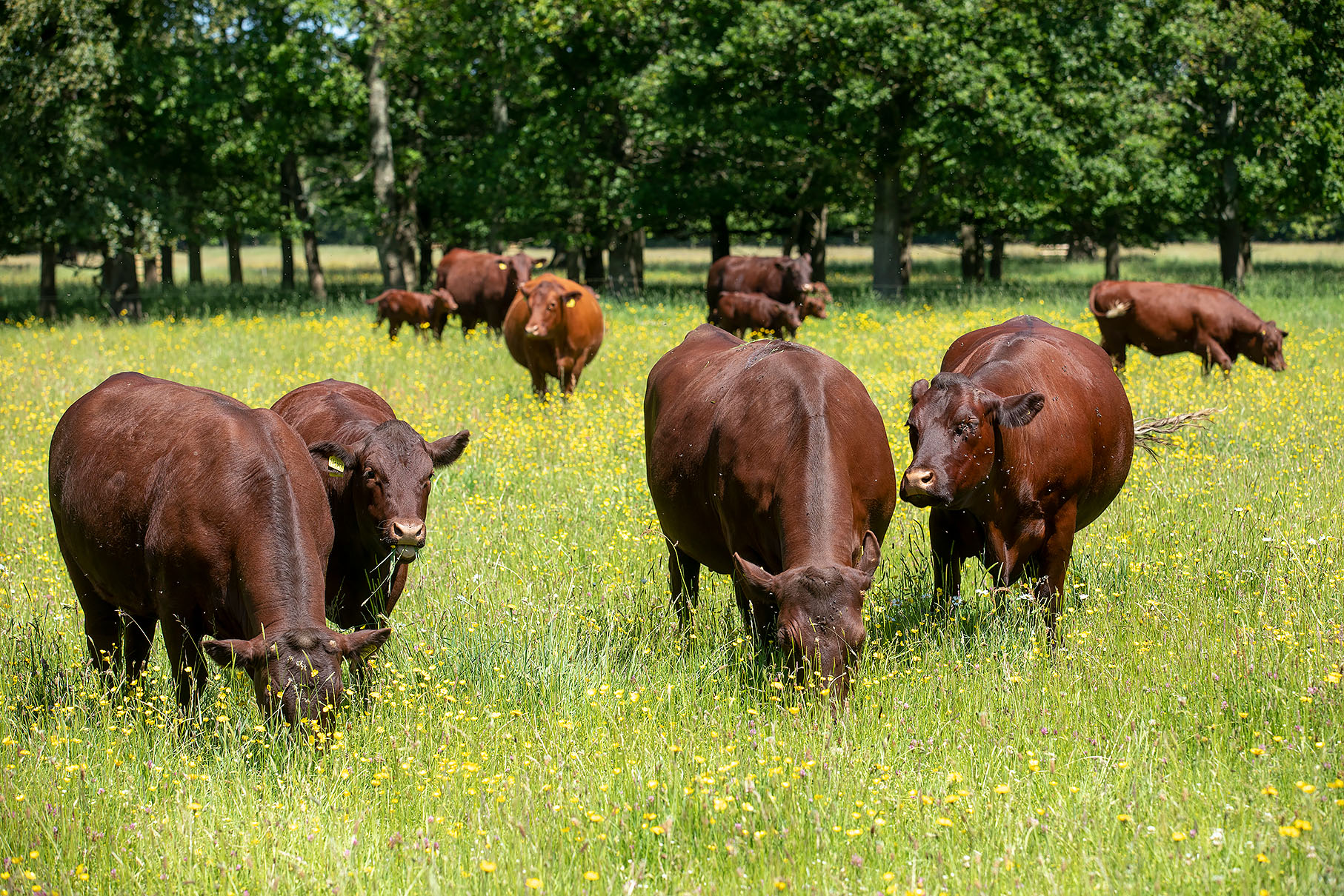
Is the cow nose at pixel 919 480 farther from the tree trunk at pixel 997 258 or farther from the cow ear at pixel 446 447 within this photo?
the tree trunk at pixel 997 258

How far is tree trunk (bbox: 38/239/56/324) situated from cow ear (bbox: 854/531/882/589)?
2448cm

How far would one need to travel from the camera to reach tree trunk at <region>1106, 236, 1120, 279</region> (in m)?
33.0

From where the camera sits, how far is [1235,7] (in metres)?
27.8

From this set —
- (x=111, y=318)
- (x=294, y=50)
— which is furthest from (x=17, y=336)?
(x=294, y=50)

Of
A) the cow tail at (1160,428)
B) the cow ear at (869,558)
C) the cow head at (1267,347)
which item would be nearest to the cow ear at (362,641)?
the cow ear at (869,558)

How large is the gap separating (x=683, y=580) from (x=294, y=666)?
256cm

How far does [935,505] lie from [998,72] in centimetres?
2099

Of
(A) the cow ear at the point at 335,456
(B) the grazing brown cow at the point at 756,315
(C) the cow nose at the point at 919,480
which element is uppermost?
(B) the grazing brown cow at the point at 756,315

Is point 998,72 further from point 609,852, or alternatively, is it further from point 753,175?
point 609,852

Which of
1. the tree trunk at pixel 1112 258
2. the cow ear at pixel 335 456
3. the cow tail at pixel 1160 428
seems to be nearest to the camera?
the cow ear at pixel 335 456

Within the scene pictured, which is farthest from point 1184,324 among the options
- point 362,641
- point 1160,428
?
point 362,641

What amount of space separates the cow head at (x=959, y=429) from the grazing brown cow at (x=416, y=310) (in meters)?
14.4

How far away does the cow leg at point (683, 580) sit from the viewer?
6238 millimetres

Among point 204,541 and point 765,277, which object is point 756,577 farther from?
point 765,277
